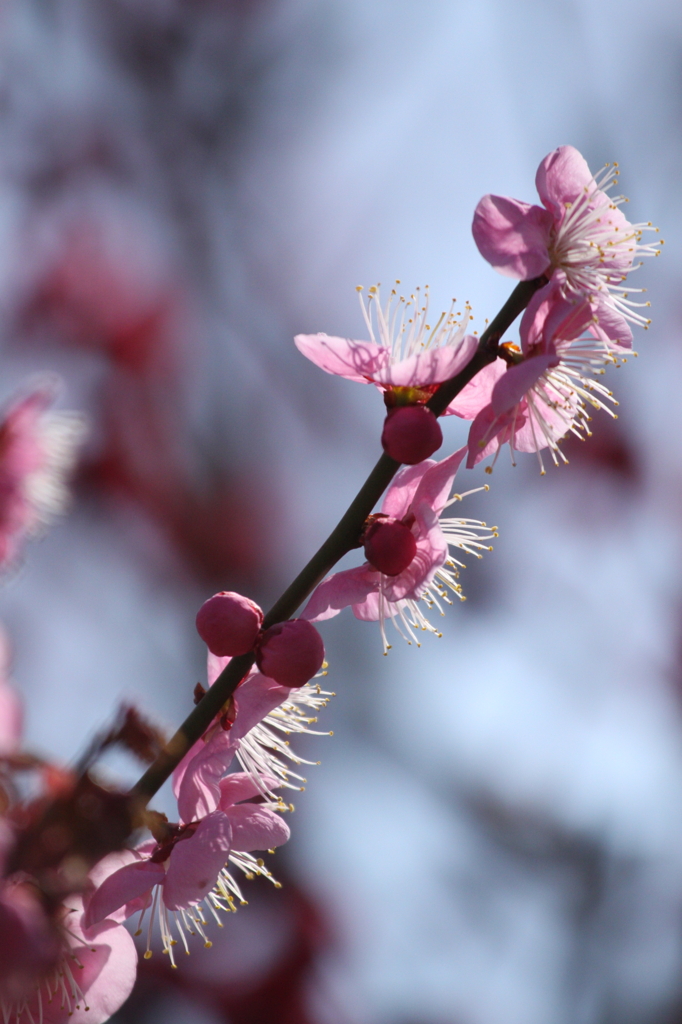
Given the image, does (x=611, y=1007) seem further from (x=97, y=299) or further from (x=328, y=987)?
(x=97, y=299)

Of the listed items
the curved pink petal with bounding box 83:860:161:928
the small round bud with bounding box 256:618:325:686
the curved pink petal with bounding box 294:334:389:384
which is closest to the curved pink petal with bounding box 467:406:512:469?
the curved pink petal with bounding box 294:334:389:384

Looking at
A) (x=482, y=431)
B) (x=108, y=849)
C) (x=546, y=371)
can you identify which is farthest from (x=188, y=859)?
(x=546, y=371)

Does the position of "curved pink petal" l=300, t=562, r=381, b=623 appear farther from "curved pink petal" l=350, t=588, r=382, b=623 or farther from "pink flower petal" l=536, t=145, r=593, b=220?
"pink flower petal" l=536, t=145, r=593, b=220

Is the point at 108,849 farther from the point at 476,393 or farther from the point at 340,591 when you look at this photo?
the point at 476,393

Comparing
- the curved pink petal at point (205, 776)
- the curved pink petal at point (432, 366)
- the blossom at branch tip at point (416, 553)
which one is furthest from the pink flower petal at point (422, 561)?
the curved pink petal at point (205, 776)

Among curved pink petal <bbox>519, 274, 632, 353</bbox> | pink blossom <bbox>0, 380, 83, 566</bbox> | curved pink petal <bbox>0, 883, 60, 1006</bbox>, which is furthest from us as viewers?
curved pink petal <bbox>519, 274, 632, 353</bbox>

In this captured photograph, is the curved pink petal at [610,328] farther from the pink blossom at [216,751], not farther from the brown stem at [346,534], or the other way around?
the pink blossom at [216,751]

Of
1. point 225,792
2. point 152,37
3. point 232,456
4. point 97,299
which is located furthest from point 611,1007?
point 152,37

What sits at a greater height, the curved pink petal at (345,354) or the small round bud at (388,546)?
the curved pink petal at (345,354)
